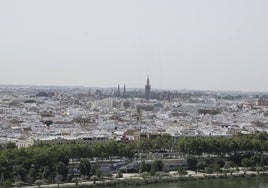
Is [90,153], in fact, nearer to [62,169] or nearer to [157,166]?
[62,169]

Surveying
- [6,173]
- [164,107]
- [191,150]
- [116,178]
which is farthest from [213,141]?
[164,107]

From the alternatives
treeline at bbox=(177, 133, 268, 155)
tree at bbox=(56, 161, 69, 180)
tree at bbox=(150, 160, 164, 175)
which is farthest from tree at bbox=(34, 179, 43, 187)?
treeline at bbox=(177, 133, 268, 155)

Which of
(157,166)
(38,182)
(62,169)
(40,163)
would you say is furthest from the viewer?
(157,166)

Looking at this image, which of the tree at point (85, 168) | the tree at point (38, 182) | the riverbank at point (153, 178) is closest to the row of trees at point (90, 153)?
the tree at point (85, 168)

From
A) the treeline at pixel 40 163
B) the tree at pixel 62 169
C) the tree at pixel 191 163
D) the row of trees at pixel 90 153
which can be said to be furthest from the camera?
the tree at pixel 191 163

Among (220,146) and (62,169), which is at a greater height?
(220,146)

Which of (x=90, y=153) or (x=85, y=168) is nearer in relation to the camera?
(x=85, y=168)

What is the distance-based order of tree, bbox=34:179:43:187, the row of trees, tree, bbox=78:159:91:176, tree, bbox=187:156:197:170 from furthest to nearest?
1. tree, bbox=187:156:197:170
2. tree, bbox=78:159:91:176
3. the row of trees
4. tree, bbox=34:179:43:187

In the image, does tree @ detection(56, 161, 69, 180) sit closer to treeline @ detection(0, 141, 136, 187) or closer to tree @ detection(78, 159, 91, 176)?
treeline @ detection(0, 141, 136, 187)

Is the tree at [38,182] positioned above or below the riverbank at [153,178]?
above

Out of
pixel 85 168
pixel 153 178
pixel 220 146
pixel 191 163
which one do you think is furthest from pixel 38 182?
pixel 220 146

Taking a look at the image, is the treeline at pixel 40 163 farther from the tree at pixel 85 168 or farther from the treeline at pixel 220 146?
the treeline at pixel 220 146
